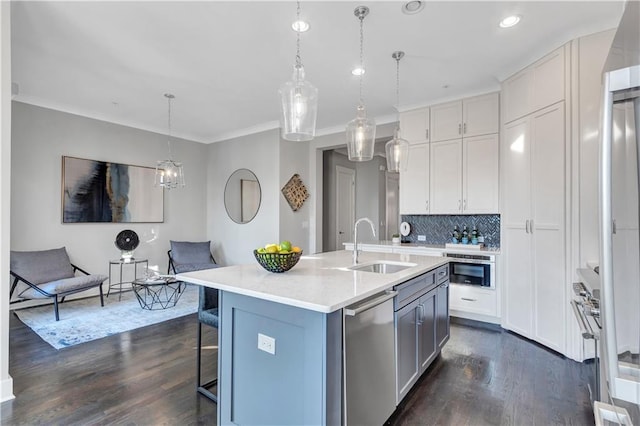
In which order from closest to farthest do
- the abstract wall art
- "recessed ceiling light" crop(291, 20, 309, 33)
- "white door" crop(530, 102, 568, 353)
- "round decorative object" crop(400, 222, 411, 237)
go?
"recessed ceiling light" crop(291, 20, 309, 33) < "white door" crop(530, 102, 568, 353) < the abstract wall art < "round decorative object" crop(400, 222, 411, 237)

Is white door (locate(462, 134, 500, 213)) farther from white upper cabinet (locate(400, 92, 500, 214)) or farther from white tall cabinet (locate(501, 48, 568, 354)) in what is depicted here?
white tall cabinet (locate(501, 48, 568, 354))

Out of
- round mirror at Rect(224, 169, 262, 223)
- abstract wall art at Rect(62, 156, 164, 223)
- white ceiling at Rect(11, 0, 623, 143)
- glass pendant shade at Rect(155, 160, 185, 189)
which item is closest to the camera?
white ceiling at Rect(11, 0, 623, 143)

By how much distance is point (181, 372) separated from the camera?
8.41 feet

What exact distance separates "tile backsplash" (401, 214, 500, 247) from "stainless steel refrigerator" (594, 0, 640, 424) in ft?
11.5

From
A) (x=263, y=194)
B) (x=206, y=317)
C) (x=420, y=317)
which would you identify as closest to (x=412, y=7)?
(x=420, y=317)

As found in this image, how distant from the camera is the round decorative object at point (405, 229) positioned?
4.78 metres

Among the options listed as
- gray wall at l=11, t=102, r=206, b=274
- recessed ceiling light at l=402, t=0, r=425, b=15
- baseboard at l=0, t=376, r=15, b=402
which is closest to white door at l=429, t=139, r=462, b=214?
recessed ceiling light at l=402, t=0, r=425, b=15

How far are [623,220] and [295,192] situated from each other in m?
5.05

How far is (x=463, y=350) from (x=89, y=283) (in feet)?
14.6

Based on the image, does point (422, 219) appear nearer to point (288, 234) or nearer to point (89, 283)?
point (288, 234)

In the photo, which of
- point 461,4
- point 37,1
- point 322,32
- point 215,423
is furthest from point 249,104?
point 215,423

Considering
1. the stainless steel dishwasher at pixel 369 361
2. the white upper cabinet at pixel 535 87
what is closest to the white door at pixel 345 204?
the white upper cabinet at pixel 535 87

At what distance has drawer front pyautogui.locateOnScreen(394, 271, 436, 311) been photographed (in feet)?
6.42

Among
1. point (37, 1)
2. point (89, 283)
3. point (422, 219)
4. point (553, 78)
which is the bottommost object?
point (89, 283)
